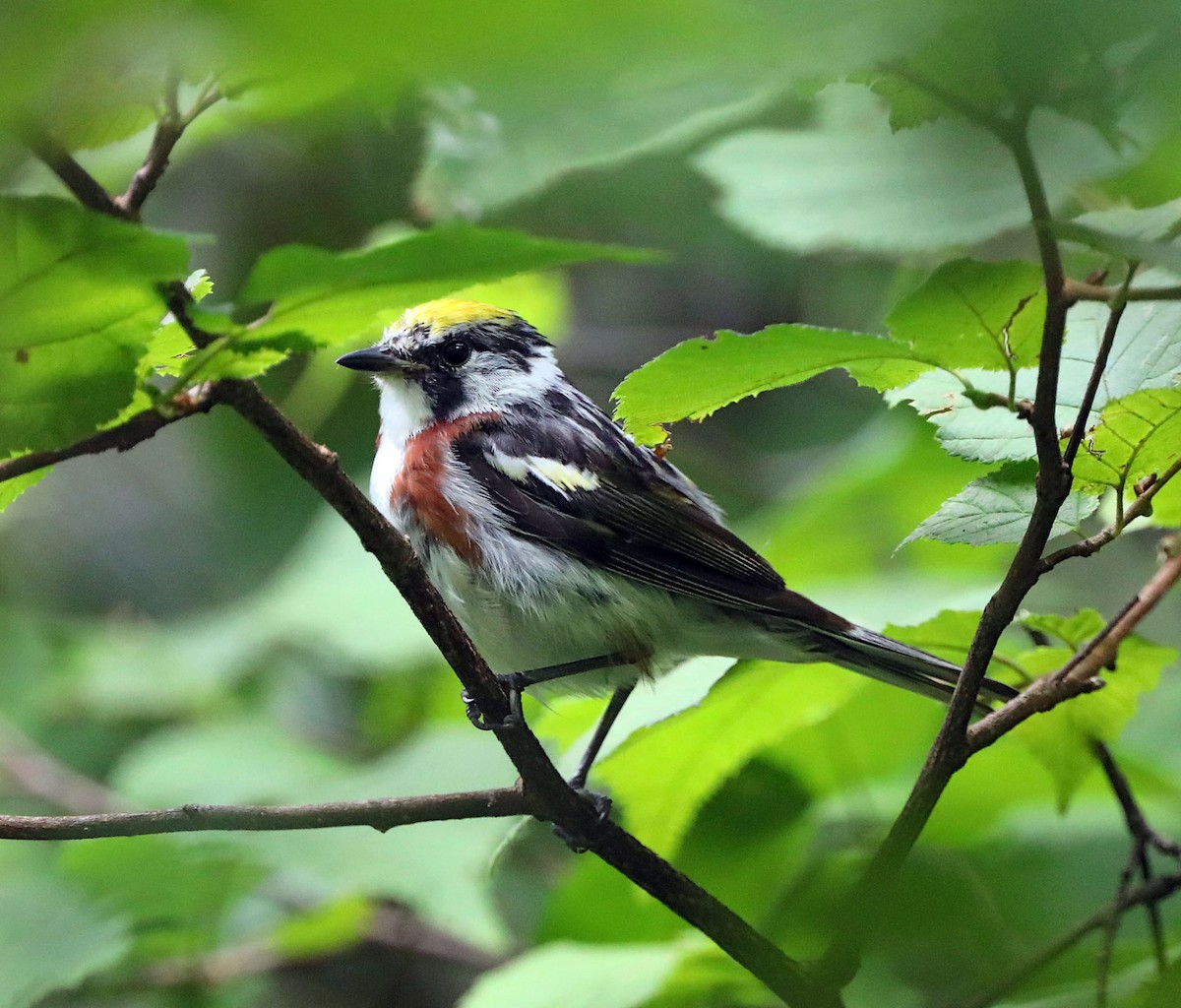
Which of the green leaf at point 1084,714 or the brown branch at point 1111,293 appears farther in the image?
the green leaf at point 1084,714

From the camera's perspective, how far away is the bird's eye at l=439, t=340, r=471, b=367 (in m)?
2.87

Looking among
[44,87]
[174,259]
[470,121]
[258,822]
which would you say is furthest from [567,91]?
[470,121]

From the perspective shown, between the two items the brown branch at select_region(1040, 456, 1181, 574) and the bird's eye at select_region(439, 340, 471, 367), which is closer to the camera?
the brown branch at select_region(1040, 456, 1181, 574)

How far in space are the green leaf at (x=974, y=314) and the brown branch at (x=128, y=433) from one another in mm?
706

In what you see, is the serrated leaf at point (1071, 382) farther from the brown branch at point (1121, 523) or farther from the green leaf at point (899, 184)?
the green leaf at point (899, 184)

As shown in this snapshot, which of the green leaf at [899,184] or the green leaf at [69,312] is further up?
the green leaf at [899,184]

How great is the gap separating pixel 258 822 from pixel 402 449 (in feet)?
4.38

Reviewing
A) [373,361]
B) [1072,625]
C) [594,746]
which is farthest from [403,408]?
[1072,625]

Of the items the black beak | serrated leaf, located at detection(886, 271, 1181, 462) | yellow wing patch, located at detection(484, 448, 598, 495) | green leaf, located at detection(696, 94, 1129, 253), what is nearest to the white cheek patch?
the black beak

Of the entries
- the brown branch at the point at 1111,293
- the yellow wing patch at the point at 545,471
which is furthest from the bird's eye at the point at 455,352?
the brown branch at the point at 1111,293

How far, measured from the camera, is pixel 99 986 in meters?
3.06

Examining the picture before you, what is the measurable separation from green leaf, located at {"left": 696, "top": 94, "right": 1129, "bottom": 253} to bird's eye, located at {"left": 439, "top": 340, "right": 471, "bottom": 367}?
2.48 feet

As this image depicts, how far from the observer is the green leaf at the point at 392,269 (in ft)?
2.96

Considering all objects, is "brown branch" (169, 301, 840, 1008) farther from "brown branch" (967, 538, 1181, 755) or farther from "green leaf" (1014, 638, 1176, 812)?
"green leaf" (1014, 638, 1176, 812)
